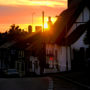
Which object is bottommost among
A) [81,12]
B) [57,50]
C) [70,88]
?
[70,88]

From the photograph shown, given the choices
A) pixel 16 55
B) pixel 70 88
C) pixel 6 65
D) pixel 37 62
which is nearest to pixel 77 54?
pixel 37 62

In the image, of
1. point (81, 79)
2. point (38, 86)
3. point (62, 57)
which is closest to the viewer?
point (38, 86)

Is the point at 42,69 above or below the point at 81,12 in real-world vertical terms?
below

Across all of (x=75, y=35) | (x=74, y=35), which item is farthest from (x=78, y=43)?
(x=74, y=35)

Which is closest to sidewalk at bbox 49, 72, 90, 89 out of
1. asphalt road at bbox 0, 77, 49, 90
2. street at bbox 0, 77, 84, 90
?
street at bbox 0, 77, 84, 90

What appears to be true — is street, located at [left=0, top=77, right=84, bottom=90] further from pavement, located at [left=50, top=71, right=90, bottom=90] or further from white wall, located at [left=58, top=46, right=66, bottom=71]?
white wall, located at [left=58, top=46, right=66, bottom=71]

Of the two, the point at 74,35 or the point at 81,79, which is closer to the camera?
the point at 81,79

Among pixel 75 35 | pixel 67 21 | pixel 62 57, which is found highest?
pixel 67 21

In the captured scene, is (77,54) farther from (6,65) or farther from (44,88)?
(6,65)

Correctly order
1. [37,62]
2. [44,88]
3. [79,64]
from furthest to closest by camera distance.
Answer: [37,62], [79,64], [44,88]

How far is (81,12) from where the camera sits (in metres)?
47.8

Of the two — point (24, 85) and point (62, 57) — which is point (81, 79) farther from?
point (62, 57)

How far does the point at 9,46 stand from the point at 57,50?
97.8 feet

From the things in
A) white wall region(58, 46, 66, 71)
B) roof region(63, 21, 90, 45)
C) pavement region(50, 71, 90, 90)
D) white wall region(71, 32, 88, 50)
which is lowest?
pavement region(50, 71, 90, 90)
